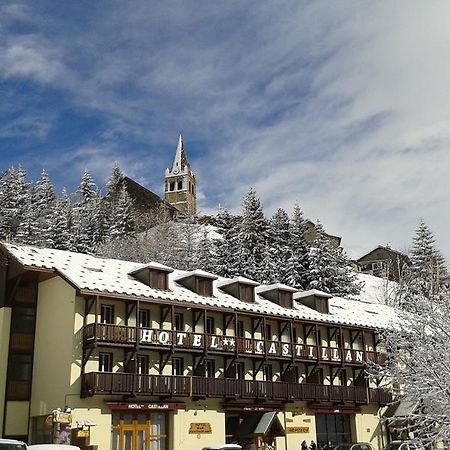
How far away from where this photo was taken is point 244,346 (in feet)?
120

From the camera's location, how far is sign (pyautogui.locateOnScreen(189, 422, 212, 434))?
33.9 meters

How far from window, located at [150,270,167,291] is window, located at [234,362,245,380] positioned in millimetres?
6378

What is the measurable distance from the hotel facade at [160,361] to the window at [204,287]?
6 cm

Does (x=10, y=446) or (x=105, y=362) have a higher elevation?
(x=105, y=362)

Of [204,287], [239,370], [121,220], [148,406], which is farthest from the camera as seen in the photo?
[121,220]

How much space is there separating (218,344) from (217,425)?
4.34 meters

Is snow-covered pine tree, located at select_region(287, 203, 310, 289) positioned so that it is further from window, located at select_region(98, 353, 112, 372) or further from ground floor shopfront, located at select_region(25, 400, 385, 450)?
window, located at select_region(98, 353, 112, 372)

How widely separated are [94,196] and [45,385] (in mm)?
60512

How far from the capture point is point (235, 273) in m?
64.2

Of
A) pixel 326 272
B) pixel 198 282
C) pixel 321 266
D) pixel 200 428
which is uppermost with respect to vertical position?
pixel 321 266

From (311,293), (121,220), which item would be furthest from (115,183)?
(311,293)

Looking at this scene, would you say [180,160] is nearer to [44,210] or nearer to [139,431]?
[44,210]

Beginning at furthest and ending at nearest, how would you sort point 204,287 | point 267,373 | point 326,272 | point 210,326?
point 326,272 → point 267,373 → point 204,287 → point 210,326

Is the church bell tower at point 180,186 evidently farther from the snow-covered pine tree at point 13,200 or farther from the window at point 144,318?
the window at point 144,318
